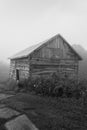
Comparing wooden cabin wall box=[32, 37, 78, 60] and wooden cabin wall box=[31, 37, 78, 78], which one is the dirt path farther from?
wooden cabin wall box=[32, 37, 78, 60]

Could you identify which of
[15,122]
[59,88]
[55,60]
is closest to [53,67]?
[55,60]

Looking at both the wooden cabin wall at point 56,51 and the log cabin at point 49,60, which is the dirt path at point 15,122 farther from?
the wooden cabin wall at point 56,51

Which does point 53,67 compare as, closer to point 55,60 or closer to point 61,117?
point 55,60

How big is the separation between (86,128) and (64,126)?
0.77 metres

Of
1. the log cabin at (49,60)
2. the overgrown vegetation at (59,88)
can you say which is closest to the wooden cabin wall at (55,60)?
the log cabin at (49,60)

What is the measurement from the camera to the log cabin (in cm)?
1233

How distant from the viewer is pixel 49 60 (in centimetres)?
1334

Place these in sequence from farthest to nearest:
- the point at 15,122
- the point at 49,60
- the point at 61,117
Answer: the point at 49,60 → the point at 61,117 → the point at 15,122

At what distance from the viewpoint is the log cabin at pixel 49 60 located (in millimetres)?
12328

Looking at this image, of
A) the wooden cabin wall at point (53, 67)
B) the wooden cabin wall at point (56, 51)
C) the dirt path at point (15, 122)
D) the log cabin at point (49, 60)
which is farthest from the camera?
the wooden cabin wall at point (56, 51)

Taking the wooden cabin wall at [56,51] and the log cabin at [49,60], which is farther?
the wooden cabin wall at [56,51]

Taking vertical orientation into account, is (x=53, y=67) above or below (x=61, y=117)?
above

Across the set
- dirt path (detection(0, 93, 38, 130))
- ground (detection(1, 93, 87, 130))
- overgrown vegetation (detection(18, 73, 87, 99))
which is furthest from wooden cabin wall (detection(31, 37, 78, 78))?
dirt path (detection(0, 93, 38, 130))

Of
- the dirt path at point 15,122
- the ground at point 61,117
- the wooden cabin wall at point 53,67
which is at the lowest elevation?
the ground at point 61,117
